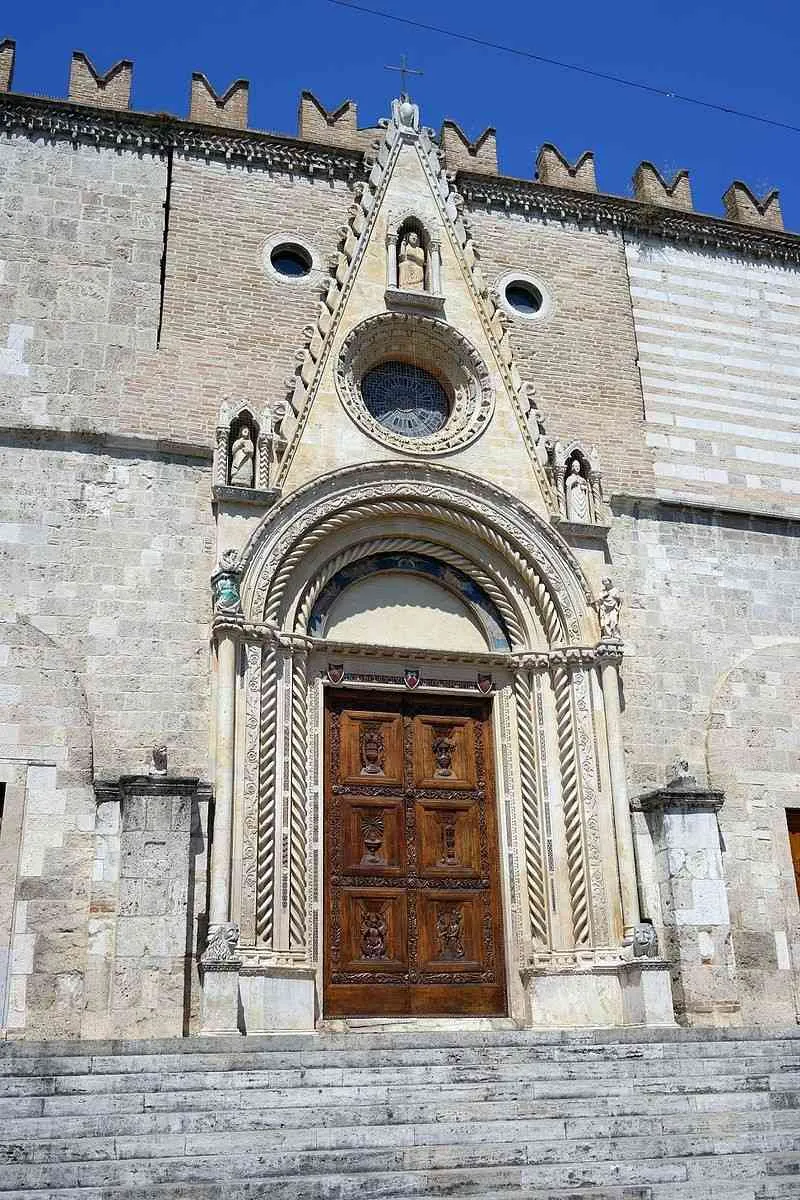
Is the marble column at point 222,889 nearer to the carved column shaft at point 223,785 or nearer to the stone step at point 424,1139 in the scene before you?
the carved column shaft at point 223,785

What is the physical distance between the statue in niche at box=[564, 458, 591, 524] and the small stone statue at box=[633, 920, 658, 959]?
4.59 metres

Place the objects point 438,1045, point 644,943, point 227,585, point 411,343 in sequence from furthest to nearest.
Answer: point 411,343
point 227,585
point 644,943
point 438,1045

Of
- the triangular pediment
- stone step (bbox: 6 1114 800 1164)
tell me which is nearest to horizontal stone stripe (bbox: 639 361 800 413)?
the triangular pediment

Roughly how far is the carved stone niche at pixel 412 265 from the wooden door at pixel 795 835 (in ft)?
23.4

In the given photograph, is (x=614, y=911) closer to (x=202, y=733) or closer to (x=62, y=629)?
(x=202, y=733)

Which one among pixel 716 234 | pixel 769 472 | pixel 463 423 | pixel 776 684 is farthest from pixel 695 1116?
pixel 716 234

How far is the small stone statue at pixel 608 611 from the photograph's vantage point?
13.3 metres

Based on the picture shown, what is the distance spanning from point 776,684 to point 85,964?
8.35 meters

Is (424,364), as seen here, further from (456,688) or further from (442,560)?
(456,688)

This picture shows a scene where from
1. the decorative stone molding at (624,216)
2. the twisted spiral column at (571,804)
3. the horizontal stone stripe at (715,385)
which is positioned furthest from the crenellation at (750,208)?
the twisted spiral column at (571,804)

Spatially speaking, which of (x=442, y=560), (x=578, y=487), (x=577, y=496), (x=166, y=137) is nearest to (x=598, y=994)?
(x=442, y=560)

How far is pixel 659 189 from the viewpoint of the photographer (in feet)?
55.4

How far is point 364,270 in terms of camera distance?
47.1ft

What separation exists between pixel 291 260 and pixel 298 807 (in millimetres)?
6819
